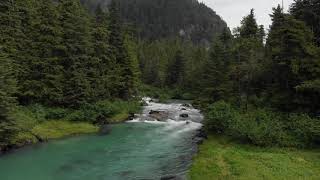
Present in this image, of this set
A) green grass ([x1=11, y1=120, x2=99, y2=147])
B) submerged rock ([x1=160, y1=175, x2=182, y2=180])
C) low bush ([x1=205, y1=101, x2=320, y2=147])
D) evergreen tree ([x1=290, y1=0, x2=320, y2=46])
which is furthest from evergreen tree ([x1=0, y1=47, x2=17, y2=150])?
evergreen tree ([x1=290, y1=0, x2=320, y2=46])

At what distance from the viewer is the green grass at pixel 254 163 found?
→ 2548cm

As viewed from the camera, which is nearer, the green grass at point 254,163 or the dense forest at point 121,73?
the green grass at point 254,163

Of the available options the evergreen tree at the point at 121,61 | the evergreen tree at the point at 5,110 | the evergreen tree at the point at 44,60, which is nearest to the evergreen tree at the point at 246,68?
the evergreen tree at the point at 121,61

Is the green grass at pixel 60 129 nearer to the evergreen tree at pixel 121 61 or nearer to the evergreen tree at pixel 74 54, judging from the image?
the evergreen tree at pixel 74 54

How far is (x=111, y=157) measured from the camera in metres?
34.1

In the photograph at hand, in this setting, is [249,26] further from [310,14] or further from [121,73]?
[121,73]

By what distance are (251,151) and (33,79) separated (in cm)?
2987

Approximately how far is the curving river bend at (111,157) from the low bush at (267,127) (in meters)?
3.75

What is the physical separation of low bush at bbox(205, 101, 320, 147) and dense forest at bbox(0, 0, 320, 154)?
0.29ft

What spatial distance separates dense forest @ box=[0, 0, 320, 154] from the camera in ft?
121

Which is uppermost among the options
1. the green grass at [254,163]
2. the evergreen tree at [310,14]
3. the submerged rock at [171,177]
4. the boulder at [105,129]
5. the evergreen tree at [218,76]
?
the evergreen tree at [310,14]

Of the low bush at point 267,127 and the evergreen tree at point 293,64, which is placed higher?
the evergreen tree at point 293,64

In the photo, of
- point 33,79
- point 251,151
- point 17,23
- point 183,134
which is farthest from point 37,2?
point 251,151

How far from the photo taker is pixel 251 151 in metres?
33.3
